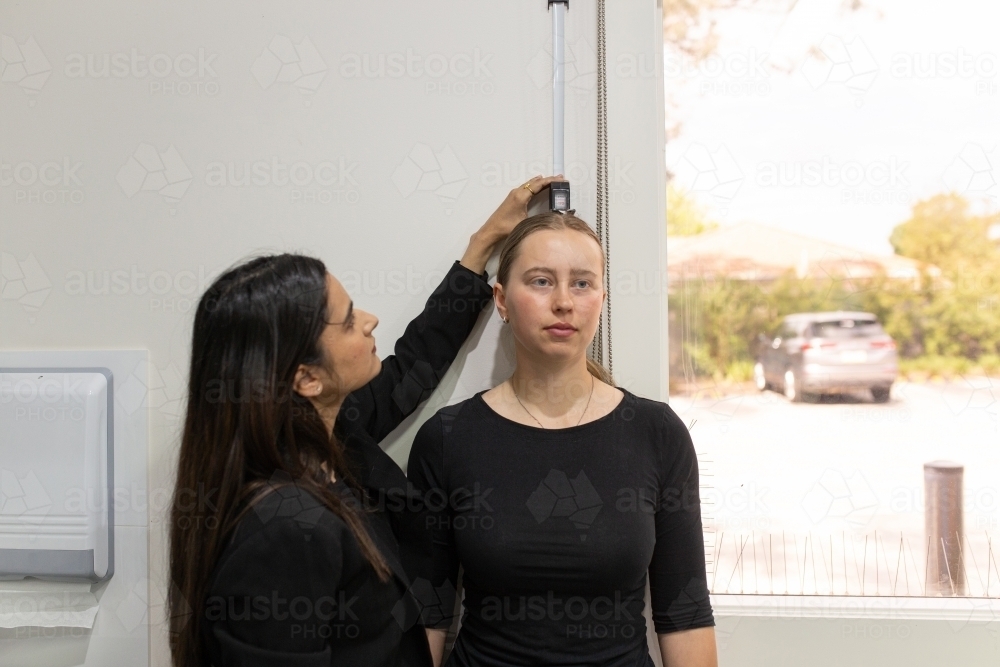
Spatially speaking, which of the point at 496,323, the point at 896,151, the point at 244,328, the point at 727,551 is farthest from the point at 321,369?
the point at 896,151

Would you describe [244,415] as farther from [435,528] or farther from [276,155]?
[276,155]

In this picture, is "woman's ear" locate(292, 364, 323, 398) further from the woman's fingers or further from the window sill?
the window sill

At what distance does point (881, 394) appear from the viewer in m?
1.31

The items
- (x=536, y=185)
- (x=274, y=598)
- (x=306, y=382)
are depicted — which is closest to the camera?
(x=274, y=598)

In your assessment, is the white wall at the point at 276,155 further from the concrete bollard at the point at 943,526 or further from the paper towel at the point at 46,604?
the concrete bollard at the point at 943,526

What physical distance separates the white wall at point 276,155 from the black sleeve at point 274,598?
47 cm

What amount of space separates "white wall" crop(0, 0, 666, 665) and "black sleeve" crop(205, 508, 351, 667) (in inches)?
18.4

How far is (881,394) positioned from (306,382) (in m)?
1.02

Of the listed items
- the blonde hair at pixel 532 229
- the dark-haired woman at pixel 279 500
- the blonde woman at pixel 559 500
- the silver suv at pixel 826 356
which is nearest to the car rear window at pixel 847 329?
the silver suv at pixel 826 356

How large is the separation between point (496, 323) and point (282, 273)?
0.45 m

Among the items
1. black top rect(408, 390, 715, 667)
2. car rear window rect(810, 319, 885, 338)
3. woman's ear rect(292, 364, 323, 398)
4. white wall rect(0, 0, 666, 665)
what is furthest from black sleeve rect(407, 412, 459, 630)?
car rear window rect(810, 319, 885, 338)

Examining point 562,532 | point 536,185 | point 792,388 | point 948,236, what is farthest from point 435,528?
point 948,236

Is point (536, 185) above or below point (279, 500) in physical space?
above

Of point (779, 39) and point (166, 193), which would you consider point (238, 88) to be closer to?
point (166, 193)
